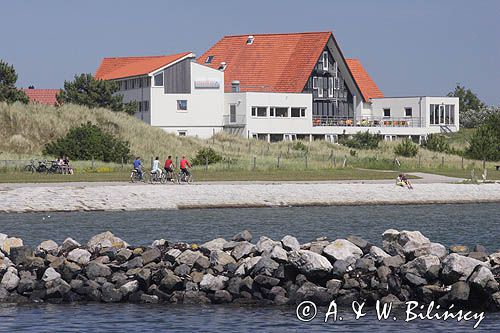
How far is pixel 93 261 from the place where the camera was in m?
25.1

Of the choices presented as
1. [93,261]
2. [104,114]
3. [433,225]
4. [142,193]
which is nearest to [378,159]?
[104,114]

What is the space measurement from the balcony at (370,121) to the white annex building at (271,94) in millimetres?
84

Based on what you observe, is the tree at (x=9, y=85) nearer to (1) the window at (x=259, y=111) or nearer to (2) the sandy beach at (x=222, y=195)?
(1) the window at (x=259, y=111)

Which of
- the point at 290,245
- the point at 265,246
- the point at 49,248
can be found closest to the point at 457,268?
the point at 290,245

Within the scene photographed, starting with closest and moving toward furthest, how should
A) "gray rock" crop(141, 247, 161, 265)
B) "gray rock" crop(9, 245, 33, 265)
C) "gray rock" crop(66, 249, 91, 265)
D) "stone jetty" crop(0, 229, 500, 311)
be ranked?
"stone jetty" crop(0, 229, 500, 311) < "gray rock" crop(141, 247, 161, 265) < "gray rock" crop(66, 249, 91, 265) < "gray rock" crop(9, 245, 33, 265)

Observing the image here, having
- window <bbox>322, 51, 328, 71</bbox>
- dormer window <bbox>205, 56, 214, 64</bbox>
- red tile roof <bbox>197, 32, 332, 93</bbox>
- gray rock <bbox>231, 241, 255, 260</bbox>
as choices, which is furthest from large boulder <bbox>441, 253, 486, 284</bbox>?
dormer window <bbox>205, 56, 214, 64</bbox>

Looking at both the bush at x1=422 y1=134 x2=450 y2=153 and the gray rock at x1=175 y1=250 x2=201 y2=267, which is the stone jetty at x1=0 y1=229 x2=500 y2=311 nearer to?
the gray rock at x1=175 y1=250 x2=201 y2=267

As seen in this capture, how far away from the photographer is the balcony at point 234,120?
94438mm

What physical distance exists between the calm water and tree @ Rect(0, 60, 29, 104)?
42.9m

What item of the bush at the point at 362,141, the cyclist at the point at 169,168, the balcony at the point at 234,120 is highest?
the balcony at the point at 234,120

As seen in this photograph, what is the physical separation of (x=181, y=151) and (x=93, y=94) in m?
21.1

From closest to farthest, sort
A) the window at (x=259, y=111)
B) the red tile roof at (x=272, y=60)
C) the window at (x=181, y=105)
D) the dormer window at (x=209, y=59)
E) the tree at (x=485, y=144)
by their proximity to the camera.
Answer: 1. the tree at (x=485, y=144)
2. the window at (x=181, y=105)
3. the window at (x=259, y=111)
4. the red tile roof at (x=272, y=60)
5. the dormer window at (x=209, y=59)

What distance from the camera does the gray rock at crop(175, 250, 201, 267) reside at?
24.8 m

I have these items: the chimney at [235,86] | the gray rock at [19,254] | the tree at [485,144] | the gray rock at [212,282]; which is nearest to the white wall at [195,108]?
the chimney at [235,86]
